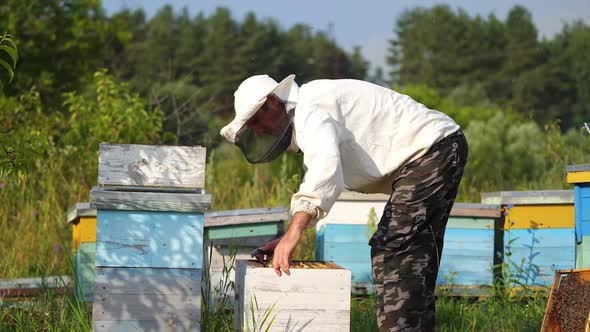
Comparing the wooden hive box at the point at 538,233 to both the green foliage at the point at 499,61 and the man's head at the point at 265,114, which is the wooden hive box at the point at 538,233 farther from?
the green foliage at the point at 499,61

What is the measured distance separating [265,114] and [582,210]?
6.79ft

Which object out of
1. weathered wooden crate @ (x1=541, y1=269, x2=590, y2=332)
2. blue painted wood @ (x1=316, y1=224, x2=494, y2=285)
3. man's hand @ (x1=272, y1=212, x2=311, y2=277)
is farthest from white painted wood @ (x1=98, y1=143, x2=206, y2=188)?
blue painted wood @ (x1=316, y1=224, x2=494, y2=285)

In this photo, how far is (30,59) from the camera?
1012 centimetres

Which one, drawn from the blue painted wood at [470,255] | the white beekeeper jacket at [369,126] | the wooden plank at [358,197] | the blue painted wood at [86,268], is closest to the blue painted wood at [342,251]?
the wooden plank at [358,197]

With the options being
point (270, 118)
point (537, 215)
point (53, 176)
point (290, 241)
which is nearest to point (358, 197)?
point (537, 215)

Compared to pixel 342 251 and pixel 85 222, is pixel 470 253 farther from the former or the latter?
pixel 85 222

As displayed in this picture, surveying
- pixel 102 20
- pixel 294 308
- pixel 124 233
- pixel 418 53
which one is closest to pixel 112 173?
pixel 124 233

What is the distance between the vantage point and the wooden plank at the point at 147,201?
10.4 feet

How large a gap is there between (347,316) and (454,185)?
26.0 inches

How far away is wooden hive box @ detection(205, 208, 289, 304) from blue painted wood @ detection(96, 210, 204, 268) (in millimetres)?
1241

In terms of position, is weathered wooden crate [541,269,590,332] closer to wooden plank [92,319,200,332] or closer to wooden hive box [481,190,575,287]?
wooden plank [92,319,200,332]

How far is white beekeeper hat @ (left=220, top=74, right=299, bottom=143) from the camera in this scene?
2.75 m

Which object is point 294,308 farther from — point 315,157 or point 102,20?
point 102,20

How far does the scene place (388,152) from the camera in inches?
115
